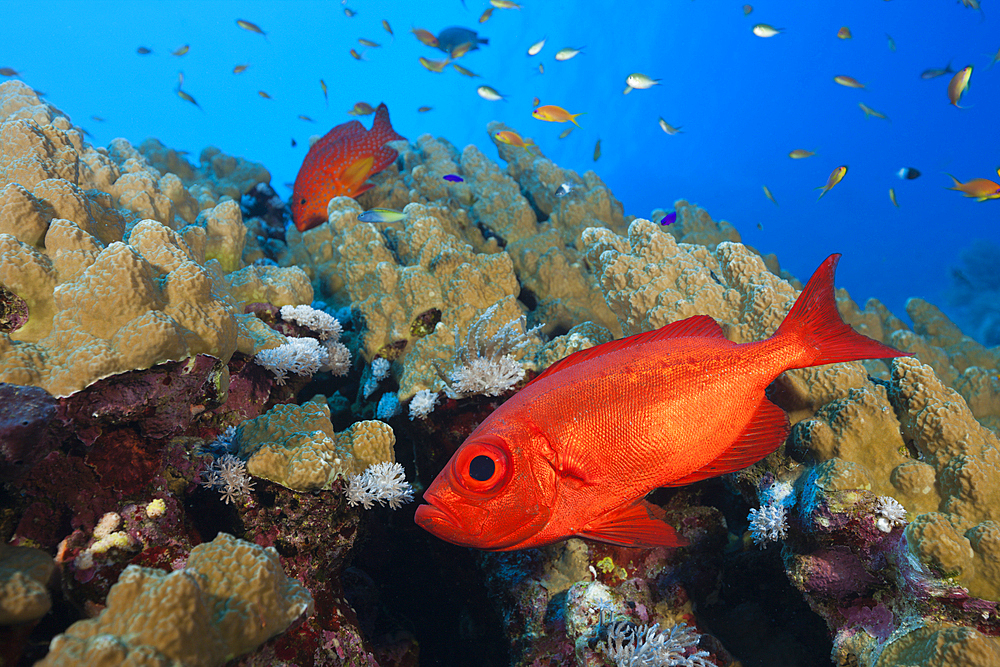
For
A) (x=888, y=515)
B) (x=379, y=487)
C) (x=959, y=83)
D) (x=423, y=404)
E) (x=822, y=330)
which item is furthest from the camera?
(x=959, y=83)

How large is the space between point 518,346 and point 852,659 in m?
2.38

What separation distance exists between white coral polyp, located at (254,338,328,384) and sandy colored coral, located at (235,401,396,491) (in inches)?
19.3

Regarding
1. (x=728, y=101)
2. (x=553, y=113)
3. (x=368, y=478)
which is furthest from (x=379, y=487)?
(x=728, y=101)

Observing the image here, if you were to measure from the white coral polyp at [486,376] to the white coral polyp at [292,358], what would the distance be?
99 centimetres

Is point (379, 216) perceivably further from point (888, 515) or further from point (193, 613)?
point (888, 515)

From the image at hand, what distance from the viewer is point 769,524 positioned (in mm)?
2369

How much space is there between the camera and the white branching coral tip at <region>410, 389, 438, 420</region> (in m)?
2.88

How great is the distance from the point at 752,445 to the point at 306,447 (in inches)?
78.6

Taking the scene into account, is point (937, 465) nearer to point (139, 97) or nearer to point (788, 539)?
point (788, 539)

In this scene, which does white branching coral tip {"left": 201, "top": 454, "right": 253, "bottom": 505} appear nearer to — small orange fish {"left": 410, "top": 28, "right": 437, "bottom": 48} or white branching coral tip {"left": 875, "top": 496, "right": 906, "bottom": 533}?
white branching coral tip {"left": 875, "top": 496, "right": 906, "bottom": 533}

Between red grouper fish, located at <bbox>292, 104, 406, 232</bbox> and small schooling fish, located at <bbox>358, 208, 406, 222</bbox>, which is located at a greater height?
red grouper fish, located at <bbox>292, 104, 406, 232</bbox>

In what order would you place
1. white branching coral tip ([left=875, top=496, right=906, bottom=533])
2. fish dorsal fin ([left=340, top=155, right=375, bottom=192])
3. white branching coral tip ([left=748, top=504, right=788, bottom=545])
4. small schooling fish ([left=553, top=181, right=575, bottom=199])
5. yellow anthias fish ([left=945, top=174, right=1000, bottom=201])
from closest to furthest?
white branching coral tip ([left=875, top=496, right=906, bottom=533]), white branching coral tip ([left=748, top=504, right=788, bottom=545]), yellow anthias fish ([left=945, top=174, right=1000, bottom=201]), fish dorsal fin ([left=340, top=155, right=375, bottom=192]), small schooling fish ([left=553, top=181, right=575, bottom=199])

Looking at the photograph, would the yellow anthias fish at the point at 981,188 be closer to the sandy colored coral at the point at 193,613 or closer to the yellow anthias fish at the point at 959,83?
the yellow anthias fish at the point at 959,83

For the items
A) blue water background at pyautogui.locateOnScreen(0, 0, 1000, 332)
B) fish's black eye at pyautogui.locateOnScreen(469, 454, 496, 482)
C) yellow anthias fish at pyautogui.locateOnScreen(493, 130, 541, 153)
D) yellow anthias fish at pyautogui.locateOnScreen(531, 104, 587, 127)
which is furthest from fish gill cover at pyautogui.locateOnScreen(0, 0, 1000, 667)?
blue water background at pyautogui.locateOnScreen(0, 0, 1000, 332)
